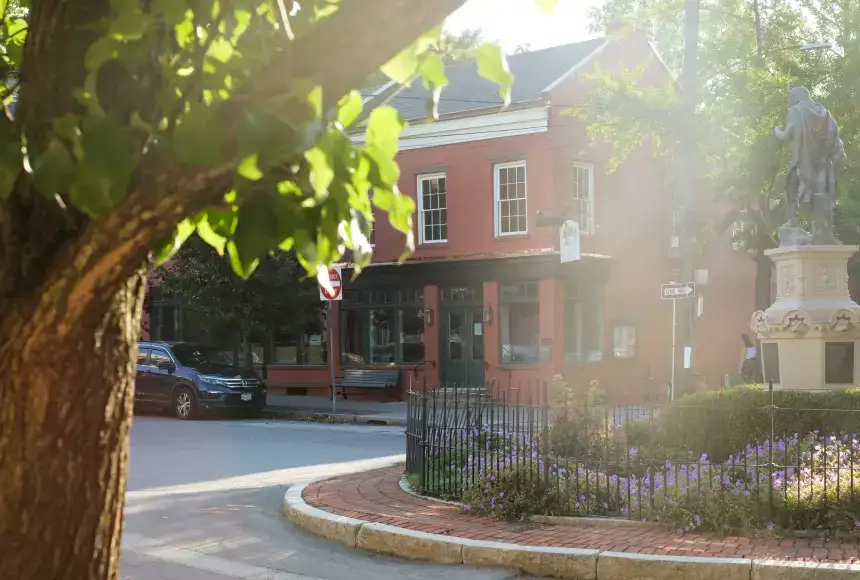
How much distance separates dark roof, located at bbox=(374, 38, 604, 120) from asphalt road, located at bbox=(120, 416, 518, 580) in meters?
10.8

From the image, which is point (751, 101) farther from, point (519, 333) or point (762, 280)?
point (519, 333)

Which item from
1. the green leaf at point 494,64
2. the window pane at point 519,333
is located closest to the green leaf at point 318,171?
the green leaf at point 494,64

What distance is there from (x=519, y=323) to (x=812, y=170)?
13.8 metres

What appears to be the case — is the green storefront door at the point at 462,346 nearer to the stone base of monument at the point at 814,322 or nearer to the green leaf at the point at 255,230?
the stone base of monument at the point at 814,322

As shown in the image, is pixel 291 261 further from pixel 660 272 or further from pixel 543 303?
pixel 660 272

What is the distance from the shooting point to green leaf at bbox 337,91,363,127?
2.74 metres

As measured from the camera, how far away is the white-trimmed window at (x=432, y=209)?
1050 inches

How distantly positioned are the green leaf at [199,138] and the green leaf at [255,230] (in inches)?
13.1

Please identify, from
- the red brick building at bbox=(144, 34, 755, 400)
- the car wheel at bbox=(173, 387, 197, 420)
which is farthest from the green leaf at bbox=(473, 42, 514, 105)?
the red brick building at bbox=(144, 34, 755, 400)

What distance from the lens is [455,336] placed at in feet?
86.9

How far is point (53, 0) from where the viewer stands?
104 inches

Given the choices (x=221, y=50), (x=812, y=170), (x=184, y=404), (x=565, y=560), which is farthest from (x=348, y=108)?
(x=184, y=404)

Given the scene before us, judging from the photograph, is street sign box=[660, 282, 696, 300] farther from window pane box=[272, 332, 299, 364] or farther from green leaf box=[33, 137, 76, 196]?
green leaf box=[33, 137, 76, 196]

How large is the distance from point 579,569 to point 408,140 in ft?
69.4
